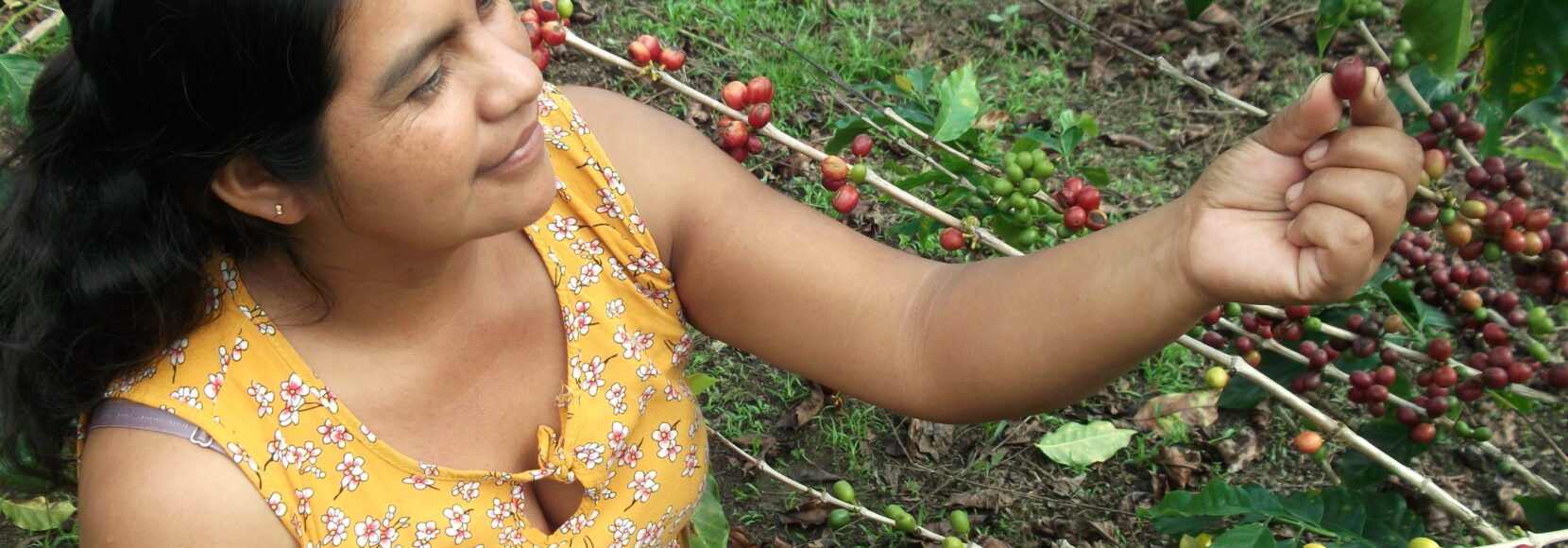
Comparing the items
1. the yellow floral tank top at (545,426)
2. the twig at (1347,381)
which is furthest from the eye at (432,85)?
the twig at (1347,381)

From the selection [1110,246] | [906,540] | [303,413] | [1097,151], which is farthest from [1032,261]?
[1097,151]

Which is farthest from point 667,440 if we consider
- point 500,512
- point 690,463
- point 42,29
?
point 42,29

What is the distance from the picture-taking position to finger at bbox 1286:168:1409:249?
112cm

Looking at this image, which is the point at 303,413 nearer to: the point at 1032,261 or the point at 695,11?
the point at 1032,261

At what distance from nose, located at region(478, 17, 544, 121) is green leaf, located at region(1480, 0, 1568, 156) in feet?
3.53

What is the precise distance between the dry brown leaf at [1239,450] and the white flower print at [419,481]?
1.80m

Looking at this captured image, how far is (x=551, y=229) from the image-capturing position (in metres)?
1.74

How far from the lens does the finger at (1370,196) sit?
43.9 inches

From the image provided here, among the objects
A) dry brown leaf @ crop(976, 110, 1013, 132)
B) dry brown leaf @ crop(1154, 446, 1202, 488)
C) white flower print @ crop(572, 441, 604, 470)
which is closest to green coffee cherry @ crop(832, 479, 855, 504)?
white flower print @ crop(572, 441, 604, 470)

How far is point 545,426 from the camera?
174 cm

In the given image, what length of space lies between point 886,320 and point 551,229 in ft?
1.67

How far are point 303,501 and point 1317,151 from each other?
126 centimetres

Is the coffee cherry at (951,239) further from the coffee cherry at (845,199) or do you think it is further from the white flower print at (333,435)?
the white flower print at (333,435)

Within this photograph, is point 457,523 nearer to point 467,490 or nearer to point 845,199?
point 467,490
